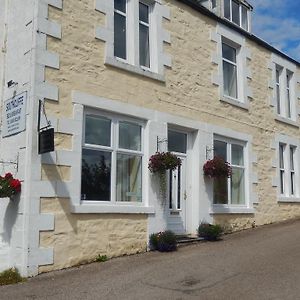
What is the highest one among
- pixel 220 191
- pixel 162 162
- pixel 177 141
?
pixel 177 141

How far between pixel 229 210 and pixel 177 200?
6.28 ft

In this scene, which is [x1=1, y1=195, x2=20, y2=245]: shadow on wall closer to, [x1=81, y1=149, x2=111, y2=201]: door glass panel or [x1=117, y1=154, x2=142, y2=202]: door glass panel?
[x1=81, y1=149, x2=111, y2=201]: door glass panel

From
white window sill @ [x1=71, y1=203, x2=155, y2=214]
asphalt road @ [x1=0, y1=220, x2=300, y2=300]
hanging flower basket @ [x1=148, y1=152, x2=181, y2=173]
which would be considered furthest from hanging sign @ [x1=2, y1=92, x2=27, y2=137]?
hanging flower basket @ [x1=148, y1=152, x2=181, y2=173]

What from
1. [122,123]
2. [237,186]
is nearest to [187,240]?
[237,186]

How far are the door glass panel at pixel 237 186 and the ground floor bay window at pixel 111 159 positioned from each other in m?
3.81

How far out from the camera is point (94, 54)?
975 cm

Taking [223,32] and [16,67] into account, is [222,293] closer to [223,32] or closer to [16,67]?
[16,67]

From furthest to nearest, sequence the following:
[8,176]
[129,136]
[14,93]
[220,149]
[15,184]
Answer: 1. [220,149]
2. [129,136]
3. [14,93]
4. [8,176]
5. [15,184]

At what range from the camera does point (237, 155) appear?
13617 mm

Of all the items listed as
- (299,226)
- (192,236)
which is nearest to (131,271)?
(192,236)

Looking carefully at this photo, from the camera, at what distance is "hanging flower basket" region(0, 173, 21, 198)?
26.8 feet

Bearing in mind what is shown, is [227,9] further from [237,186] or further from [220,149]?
[237,186]

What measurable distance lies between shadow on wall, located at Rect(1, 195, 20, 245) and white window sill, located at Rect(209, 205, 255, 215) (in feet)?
17.6

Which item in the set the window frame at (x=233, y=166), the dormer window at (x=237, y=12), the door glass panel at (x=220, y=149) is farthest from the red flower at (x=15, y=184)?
the dormer window at (x=237, y=12)
